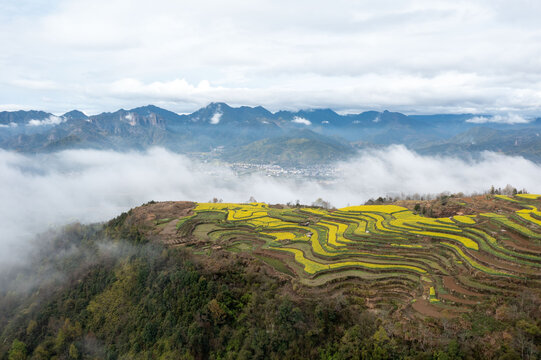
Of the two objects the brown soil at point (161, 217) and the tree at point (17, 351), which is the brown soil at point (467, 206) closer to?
the brown soil at point (161, 217)

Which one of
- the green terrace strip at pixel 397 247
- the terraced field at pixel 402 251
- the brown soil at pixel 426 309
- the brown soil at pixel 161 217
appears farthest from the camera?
the brown soil at pixel 161 217

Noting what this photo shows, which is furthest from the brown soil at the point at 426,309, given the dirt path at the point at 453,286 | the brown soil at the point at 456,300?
the dirt path at the point at 453,286

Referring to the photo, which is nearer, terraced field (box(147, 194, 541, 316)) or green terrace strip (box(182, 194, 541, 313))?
terraced field (box(147, 194, 541, 316))

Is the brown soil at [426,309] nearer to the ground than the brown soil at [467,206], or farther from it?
nearer to the ground

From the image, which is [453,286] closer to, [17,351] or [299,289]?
[299,289]

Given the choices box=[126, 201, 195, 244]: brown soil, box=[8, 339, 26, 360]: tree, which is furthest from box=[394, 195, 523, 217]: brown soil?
box=[8, 339, 26, 360]: tree

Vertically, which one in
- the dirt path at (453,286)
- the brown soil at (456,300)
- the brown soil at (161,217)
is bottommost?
the brown soil at (161,217)

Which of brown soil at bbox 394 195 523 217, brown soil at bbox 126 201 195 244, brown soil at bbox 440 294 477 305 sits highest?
brown soil at bbox 394 195 523 217

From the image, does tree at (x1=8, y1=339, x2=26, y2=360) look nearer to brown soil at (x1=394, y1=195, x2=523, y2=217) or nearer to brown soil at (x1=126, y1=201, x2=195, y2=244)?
brown soil at (x1=126, y1=201, x2=195, y2=244)
